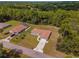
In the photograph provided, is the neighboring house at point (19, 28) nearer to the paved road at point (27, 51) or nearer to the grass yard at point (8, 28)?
the grass yard at point (8, 28)

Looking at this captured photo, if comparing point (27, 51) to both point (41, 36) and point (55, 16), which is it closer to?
point (41, 36)

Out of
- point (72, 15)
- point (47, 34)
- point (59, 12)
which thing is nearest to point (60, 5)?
point (59, 12)

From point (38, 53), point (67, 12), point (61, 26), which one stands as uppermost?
point (67, 12)

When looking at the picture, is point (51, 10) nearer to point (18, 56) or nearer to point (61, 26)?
point (61, 26)

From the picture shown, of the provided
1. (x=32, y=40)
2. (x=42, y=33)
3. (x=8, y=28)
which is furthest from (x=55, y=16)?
(x=8, y=28)

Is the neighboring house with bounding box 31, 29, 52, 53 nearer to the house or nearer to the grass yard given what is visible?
the house
